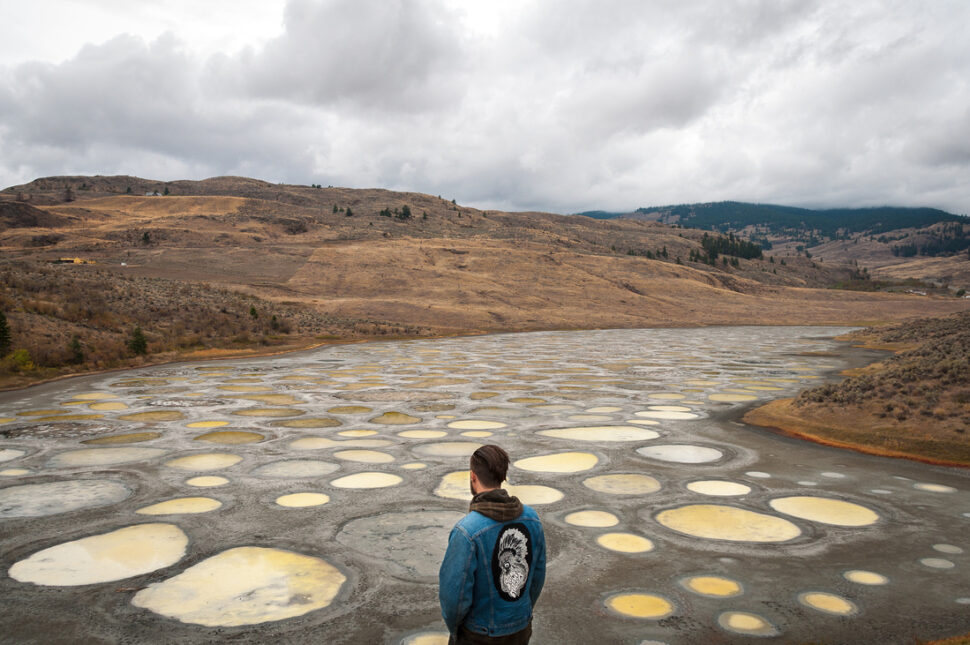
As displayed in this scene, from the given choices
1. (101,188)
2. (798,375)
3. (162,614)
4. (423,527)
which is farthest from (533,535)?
(101,188)

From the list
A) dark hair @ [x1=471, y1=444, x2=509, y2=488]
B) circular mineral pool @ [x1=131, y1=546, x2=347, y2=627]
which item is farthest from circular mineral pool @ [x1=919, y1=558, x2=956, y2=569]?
circular mineral pool @ [x1=131, y1=546, x2=347, y2=627]

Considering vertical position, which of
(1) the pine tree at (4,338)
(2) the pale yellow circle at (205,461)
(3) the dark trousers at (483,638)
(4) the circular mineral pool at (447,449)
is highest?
(1) the pine tree at (4,338)

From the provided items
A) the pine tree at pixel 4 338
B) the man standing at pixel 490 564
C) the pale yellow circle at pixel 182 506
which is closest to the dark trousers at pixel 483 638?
the man standing at pixel 490 564

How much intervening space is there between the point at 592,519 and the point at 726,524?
1.51 metres

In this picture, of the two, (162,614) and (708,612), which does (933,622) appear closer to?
(708,612)

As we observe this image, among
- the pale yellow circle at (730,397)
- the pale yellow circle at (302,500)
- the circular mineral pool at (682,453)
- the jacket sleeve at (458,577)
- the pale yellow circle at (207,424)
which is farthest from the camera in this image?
the pale yellow circle at (730,397)

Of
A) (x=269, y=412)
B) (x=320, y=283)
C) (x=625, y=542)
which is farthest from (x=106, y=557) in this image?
(x=320, y=283)

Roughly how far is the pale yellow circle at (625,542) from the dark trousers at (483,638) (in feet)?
11.5

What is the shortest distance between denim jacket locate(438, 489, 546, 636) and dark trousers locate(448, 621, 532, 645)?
22mm

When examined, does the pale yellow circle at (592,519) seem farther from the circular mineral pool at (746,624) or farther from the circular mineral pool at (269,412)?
the circular mineral pool at (269,412)

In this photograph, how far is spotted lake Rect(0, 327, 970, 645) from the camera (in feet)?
16.2

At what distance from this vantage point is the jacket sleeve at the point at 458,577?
2.90m

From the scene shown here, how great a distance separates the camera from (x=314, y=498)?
7.88 meters

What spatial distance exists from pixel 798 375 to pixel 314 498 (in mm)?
18304
